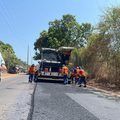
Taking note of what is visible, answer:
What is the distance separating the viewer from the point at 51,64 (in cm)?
4112

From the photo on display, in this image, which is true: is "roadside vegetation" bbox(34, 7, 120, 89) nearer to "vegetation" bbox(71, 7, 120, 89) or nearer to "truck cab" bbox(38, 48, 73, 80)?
"vegetation" bbox(71, 7, 120, 89)

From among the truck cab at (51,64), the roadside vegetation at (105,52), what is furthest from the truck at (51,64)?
the roadside vegetation at (105,52)

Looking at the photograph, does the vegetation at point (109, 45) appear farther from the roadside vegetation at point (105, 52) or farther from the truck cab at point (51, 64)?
the truck cab at point (51, 64)

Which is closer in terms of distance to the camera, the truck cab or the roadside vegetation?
the roadside vegetation

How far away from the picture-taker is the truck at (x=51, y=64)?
132 ft

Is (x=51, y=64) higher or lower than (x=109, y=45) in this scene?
lower

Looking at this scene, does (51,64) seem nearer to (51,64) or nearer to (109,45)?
(51,64)

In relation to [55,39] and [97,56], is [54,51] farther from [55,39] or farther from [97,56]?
[55,39]

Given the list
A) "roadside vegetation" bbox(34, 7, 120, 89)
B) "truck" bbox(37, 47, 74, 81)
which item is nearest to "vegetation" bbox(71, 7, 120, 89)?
"roadside vegetation" bbox(34, 7, 120, 89)

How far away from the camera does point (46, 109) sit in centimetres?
1512

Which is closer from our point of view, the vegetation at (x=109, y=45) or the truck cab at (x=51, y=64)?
the vegetation at (x=109, y=45)

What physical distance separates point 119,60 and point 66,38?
50.5 m

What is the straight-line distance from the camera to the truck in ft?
132

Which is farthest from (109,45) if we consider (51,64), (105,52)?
(51,64)
